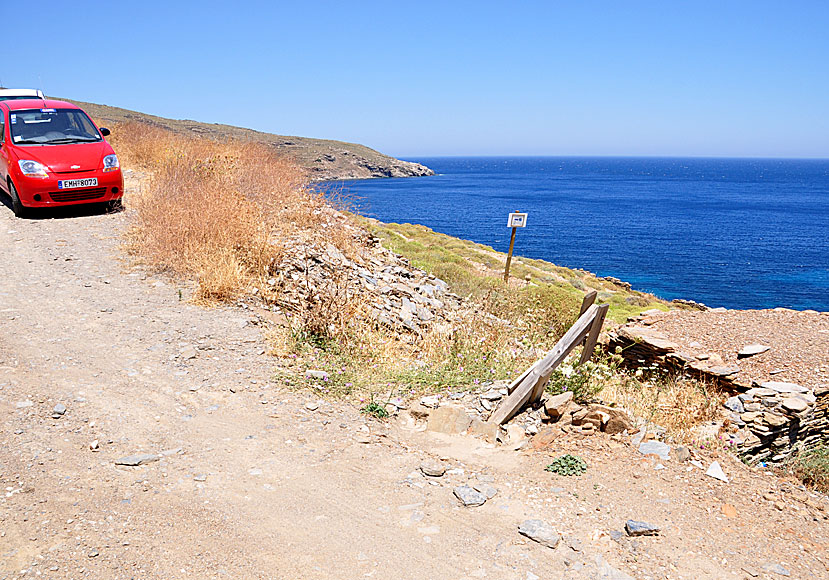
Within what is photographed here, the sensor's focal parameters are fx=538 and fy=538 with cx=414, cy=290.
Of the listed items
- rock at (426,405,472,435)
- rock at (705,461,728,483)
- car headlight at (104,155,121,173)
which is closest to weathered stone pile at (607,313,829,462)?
rock at (705,461,728,483)

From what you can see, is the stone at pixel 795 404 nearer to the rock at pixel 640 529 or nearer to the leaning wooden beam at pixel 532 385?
the leaning wooden beam at pixel 532 385

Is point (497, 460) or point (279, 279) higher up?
point (279, 279)

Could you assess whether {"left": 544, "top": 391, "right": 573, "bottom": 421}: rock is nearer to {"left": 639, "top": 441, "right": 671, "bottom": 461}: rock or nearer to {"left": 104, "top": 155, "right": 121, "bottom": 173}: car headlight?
{"left": 639, "top": 441, "right": 671, "bottom": 461}: rock

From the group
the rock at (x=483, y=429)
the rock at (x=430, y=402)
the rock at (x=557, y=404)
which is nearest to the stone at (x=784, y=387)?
the rock at (x=557, y=404)

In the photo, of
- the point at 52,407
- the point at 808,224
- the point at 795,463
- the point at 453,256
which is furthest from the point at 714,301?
the point at 808,224

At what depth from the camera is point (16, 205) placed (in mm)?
11375

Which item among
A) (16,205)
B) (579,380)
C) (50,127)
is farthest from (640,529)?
(50,127)

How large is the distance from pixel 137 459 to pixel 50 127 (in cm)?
1047

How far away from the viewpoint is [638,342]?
9438 mm

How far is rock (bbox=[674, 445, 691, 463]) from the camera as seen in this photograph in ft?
15.9

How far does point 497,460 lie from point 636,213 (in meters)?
88.2

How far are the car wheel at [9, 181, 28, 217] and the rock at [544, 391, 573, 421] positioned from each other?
11.5 metres

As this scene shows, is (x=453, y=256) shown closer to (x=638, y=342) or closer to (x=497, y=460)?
(x=638, y=342)

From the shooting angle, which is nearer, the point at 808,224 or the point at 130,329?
the point at 130,329
